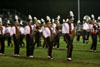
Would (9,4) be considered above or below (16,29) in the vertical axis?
above

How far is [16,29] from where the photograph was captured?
540 inches

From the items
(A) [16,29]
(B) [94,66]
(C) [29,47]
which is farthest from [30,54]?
(B) [94,66]

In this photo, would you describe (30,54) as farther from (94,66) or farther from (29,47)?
(94,66)

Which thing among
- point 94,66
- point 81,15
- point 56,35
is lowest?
point 94,66

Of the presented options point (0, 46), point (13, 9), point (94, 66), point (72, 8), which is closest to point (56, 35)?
point (0, 46)

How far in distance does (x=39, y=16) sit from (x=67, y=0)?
15.3 feet

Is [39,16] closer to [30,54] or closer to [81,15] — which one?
[81,15]

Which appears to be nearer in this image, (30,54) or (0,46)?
(30,54)

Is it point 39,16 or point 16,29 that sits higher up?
point 39,16

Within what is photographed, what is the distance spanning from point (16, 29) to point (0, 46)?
183cm

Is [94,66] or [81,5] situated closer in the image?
[94,66]

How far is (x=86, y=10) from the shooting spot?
36.4 metres

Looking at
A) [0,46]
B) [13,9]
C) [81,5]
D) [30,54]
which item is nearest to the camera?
[30,54]

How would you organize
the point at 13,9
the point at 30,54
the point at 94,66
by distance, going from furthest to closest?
the point at 13,9 → the point at 30,54 → the point at 94,66
